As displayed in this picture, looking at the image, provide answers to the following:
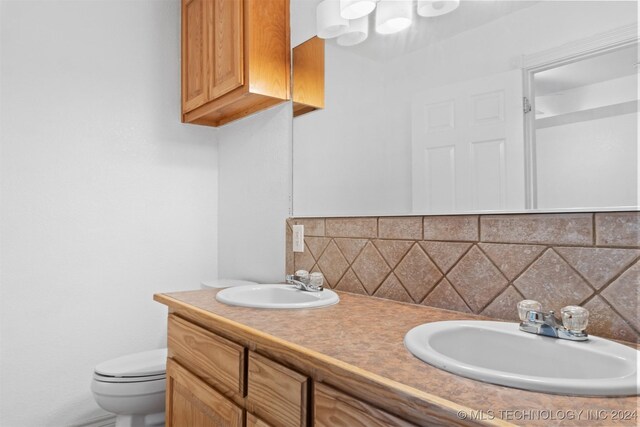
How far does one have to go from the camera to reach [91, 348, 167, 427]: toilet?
63.9 inches

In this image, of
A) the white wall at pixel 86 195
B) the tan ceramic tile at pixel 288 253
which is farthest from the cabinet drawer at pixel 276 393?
the white wall at pixel 86 195

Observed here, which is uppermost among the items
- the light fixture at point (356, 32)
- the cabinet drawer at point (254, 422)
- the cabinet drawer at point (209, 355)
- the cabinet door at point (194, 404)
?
the light fixture at point (356, 32)

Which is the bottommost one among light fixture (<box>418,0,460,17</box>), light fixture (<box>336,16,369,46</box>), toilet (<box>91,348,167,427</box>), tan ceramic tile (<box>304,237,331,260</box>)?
toilet (<box>91,348,167,427</box>)

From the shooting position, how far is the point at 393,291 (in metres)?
1.31

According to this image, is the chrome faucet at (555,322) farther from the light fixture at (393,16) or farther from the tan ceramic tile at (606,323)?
the light fixture at (393,16)

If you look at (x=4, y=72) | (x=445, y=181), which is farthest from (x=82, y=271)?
(x=445, y=181)

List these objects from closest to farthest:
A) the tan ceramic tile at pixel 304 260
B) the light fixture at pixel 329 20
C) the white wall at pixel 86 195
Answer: the light fixture at pixel 329 20 → the tan ceramic tile at pixel 304 260 → the white wall at pixel 86 195

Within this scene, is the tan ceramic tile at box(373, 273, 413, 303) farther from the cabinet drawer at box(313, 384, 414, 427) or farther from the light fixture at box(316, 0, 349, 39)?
the light fixture at box(316, 0, 349, 39)

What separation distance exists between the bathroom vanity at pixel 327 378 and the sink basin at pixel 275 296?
0.13 ft

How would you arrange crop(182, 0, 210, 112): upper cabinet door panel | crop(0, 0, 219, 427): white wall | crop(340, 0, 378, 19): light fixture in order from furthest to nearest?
crop(182, 0, 210, 112): upper cabinet door panel < crop(0, 0, 219, 427): white wall < crop(340, 0, 378, 19): light fixture

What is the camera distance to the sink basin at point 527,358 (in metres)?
0.58

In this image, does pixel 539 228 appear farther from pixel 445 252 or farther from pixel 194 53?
pixel 194 53

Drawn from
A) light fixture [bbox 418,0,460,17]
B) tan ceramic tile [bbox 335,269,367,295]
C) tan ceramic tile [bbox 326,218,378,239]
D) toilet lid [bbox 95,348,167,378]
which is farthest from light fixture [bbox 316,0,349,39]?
toilet lid [bbox 95,348,167,378]

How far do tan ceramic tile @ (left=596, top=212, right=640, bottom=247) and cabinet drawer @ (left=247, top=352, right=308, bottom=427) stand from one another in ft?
2.42
